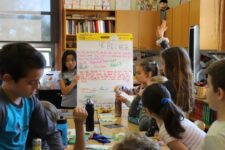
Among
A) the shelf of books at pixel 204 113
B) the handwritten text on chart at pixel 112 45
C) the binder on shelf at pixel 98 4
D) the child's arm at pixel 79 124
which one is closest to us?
the child's arm at pixel 79 124

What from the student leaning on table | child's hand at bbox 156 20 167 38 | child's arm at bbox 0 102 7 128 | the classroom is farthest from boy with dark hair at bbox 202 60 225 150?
child's hand at bbox 156 20 167 38

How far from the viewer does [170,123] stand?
5.93 feet

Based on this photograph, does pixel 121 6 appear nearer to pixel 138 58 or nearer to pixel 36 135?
pixel 138 58

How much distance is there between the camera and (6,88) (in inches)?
47.9

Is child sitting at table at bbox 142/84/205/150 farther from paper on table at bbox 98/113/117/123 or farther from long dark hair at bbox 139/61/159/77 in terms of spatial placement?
long dark hair at bbox 139/61/159/77

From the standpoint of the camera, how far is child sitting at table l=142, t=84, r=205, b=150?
1.77 meters

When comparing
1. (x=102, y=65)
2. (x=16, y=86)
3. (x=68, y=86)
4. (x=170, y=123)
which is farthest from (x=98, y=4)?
(x=16, y=86)

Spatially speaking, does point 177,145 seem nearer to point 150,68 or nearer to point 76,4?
point 150,68

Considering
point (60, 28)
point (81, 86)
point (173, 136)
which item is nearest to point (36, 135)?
point (173, 136)

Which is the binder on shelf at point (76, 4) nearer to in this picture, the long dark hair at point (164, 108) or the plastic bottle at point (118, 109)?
the plastic bottle at point (118, 109)

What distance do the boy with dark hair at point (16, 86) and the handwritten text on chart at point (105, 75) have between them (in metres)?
2.54

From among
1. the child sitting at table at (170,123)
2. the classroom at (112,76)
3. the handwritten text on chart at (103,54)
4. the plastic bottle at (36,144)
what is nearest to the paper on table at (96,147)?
the classroom at (112,76)

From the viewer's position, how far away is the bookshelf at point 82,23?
5.66 metres

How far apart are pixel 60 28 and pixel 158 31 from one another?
5.73ft
